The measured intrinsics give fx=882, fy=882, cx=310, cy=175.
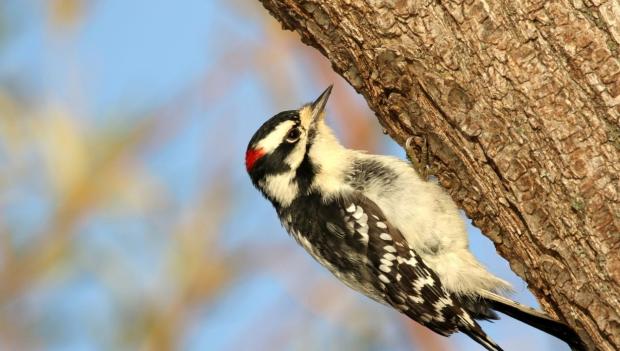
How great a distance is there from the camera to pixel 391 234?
15.6 ft

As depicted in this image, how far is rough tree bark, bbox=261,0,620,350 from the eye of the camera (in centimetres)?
329

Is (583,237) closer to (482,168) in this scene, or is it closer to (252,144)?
(482,168)

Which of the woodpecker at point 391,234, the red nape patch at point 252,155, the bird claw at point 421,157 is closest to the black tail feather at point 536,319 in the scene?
the woodpecker at point 391,234

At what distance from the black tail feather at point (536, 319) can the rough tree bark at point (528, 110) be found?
258 mm

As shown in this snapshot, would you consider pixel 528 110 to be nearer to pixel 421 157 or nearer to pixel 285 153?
pixel 421 157

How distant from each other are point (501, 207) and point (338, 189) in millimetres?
1374

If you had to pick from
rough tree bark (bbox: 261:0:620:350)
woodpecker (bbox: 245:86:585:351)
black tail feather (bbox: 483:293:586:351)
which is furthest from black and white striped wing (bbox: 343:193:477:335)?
rough tree bark (bbox: 261:0:620:350)

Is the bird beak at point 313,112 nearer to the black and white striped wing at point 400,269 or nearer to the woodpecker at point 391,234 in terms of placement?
the woodpecker at point 391,234

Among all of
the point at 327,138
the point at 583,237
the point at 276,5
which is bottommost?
the point at 583,237

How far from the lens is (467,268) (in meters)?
4.79

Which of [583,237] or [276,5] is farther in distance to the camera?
[276,5]

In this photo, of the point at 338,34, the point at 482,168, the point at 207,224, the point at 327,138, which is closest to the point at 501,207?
the point at 482,168

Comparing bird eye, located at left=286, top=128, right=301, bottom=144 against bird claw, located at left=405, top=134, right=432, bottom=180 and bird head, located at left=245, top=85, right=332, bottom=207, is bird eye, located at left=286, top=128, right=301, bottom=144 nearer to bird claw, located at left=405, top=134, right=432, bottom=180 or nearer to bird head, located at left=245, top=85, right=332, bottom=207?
bird head, located at left=245, top=85, right=332, bottom=207

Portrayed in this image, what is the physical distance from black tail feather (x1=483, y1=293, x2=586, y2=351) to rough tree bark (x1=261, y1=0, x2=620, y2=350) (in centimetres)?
26
